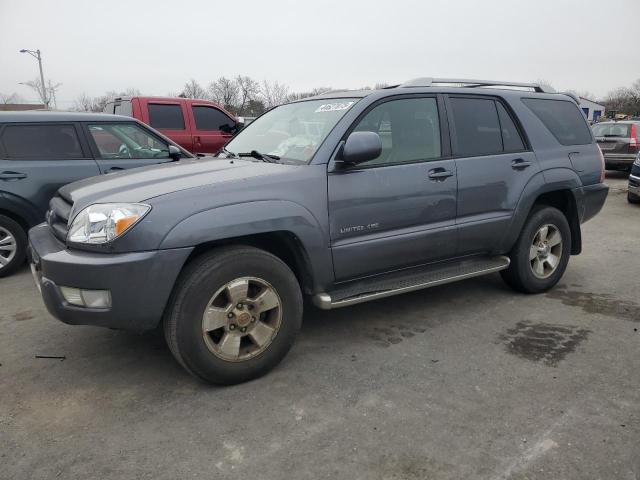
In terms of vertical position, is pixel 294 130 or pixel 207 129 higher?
pixel 207 129

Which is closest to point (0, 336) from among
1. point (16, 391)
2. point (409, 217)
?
point (16, 391)

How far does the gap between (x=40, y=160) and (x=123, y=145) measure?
886 mm

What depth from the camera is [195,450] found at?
2488mm

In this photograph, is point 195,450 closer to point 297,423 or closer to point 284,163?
point 297,423

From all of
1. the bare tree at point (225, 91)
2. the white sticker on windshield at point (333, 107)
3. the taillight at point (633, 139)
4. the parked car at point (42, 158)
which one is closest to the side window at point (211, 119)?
the parked car at point (42, 158)

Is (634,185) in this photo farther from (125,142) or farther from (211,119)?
(125,142)

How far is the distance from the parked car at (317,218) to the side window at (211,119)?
5721mm

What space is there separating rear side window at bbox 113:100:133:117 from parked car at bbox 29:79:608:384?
5778 millimetres

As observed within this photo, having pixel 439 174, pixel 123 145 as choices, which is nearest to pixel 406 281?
pixel 439 174

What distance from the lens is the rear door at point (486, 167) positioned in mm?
3994

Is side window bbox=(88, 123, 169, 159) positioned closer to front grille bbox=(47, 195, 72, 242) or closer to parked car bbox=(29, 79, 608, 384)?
parked car bbox=(29, 79, 608, 384)

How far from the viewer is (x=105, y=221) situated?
2.80 m

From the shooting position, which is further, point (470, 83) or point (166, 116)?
point (166, 116)

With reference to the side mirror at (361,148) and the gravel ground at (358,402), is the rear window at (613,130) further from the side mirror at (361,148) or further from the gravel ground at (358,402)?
the side mirror at (361,148)
